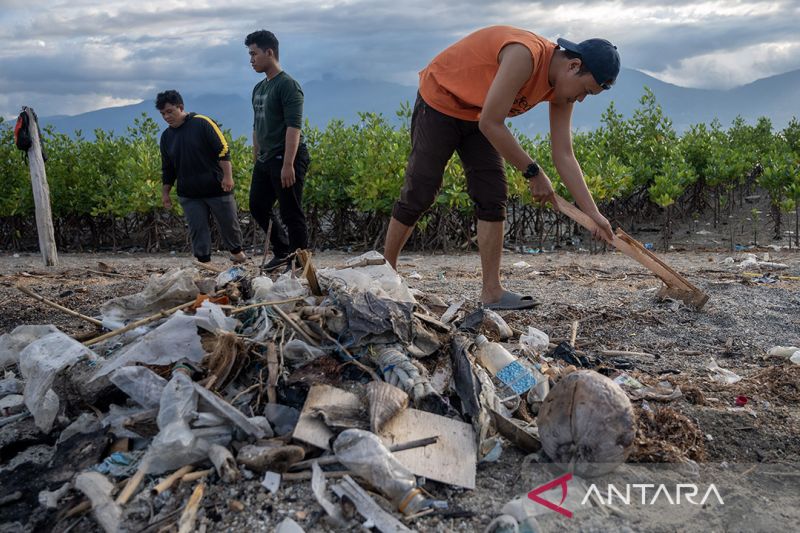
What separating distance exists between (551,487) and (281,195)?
3.78 m

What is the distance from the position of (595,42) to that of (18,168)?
8.43 metres

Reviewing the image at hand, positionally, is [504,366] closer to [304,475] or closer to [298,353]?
[298,353]

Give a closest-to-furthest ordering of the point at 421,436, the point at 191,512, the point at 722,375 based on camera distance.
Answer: the point at 191,512, the point at 421,436, the point at 722,375

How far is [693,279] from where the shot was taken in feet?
18.6

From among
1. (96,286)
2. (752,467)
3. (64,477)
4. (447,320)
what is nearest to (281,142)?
(96,286)

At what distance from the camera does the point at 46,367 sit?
2.72 metres

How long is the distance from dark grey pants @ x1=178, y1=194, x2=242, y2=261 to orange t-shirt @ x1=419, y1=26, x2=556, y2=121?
8.19ft

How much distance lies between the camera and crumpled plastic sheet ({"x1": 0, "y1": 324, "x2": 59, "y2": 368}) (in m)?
3.30

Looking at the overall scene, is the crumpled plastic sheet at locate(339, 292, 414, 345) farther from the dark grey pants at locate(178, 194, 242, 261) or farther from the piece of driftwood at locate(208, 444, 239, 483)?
the dark grey pants at locate(178, 194, 242, 261)

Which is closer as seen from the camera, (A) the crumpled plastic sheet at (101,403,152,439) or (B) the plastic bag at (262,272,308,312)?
(A) the crumpled plastic sheet at (101,403,152,439)

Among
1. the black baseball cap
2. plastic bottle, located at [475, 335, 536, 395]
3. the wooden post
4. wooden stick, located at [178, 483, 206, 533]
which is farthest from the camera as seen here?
the wooden post

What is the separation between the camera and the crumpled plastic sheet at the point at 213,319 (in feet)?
9.55

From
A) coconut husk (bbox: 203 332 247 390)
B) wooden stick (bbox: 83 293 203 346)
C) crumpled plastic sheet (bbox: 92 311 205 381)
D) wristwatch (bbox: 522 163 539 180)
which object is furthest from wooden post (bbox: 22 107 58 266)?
wristwatch (bbox: 522 163 539 180)

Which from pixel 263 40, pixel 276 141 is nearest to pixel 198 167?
pixel 276 141
